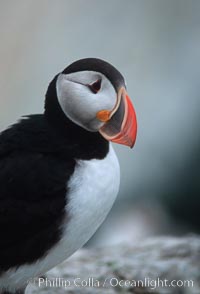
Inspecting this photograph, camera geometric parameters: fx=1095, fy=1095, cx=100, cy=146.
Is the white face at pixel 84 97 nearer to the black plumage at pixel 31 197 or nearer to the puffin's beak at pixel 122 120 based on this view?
the puffin's beak at pixel 122 120

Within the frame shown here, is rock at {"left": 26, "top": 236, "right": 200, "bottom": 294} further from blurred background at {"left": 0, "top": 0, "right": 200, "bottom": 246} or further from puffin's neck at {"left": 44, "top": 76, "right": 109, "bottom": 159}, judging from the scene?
blurred background at {"left": 0, "top": 0, "right": 200, "bottom": 246}

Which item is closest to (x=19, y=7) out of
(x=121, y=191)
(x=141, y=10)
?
(x=141, y=10)

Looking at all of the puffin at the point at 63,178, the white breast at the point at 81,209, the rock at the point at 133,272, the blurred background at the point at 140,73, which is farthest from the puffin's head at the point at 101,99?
the blurred background at the point at 140,73

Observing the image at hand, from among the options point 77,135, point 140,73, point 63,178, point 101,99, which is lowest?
point 140,73

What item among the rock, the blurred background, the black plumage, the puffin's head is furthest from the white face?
the blurred background

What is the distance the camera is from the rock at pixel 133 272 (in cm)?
484

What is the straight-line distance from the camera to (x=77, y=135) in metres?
4.02

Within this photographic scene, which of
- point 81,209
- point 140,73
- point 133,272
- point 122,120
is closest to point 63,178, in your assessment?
point 81,209

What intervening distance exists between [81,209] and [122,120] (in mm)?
349

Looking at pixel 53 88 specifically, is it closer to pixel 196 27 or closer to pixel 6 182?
pixel 6 182

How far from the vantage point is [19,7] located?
1027 cm

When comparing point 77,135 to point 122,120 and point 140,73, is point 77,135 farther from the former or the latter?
point 140,73

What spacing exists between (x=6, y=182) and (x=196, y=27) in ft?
21.2

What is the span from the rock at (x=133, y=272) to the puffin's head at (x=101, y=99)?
1098mm
